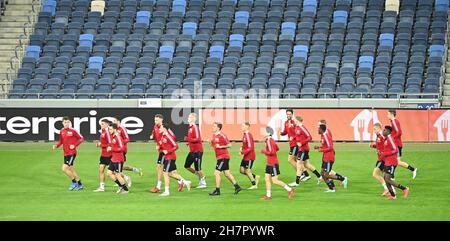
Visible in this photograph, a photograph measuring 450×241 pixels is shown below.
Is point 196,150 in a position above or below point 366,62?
below

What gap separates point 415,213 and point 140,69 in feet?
86.1

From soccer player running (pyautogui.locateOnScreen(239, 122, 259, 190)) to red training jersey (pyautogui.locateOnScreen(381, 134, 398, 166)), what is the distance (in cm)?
375

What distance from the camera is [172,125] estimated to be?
40.4m

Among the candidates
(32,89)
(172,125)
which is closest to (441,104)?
(172,125)

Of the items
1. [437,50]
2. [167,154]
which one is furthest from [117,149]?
[437,50]

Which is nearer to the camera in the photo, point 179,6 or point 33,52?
point 33,52

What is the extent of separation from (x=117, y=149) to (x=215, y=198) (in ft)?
10.1

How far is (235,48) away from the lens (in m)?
47.7

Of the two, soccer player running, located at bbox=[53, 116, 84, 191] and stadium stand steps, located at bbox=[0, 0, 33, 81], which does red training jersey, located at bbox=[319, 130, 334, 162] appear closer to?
soccer player running, located at bbox=[53, 116, 84, 191]

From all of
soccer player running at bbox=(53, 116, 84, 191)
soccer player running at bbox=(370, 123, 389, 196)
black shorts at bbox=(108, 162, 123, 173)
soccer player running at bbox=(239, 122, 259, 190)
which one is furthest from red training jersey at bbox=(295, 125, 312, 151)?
soccer player running at bbox=(53, 116, 84, 191)

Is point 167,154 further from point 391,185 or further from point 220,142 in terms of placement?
point 391,185

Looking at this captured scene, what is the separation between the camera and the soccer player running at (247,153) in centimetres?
2572

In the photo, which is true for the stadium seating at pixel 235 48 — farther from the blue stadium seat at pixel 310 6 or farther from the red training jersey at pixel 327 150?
the red training jersey at pixel 327 150

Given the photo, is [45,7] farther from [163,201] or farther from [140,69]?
[163,201]
